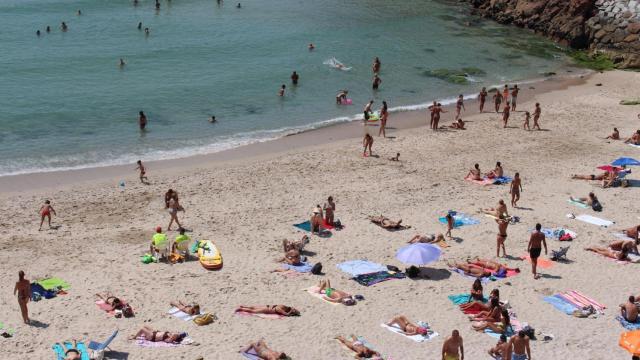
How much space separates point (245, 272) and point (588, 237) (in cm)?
912

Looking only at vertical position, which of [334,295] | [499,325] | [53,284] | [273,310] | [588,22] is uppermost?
[588,22]

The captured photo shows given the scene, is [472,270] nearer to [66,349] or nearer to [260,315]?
[260,315]

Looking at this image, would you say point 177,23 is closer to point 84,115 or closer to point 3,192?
point 84,115

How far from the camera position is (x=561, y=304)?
54.6 feet

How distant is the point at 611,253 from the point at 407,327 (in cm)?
668

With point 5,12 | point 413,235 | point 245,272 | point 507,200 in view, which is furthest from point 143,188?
point 5,12

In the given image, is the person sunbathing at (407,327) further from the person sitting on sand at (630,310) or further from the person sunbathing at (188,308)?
the person sitting on sand at (630,310)

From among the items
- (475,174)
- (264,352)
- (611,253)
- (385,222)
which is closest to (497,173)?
(475,174)

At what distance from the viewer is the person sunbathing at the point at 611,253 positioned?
1881 centimetres

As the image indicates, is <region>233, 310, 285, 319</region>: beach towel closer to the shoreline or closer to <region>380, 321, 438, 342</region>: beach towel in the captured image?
<region>380, 321, 438, 342</region>: beach towel

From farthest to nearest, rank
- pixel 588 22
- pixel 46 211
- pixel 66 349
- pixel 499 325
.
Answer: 1. pixel 588 22
2. pixel 46 211
3. pixel 499 325
4. pixel 66 349

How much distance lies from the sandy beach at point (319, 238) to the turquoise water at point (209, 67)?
315 cm

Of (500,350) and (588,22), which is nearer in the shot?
(500,350)

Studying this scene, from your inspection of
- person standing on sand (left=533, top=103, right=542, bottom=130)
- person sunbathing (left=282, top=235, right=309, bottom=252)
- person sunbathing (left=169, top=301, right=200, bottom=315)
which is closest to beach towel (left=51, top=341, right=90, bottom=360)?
person sunbathing (left=169, top=301, right=200, bottom=315)
